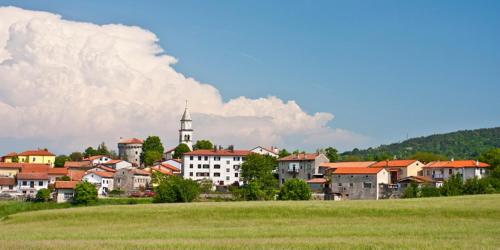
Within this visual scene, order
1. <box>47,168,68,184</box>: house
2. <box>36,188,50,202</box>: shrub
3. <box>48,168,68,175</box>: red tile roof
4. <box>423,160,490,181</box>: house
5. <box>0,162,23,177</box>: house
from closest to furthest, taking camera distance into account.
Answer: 1. <box>36,188,50,202</box>: shrub
2. <box>423,160,490,181</box>: house
3. <box>47,168,68,184</box>: house
4. <box>48,168,68,175</box>: red tile roof
5. <box>0,162,23,177</box>: house

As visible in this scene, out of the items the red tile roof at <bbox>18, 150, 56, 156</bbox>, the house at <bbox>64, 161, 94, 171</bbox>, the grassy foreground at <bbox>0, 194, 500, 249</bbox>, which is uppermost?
the red tile roof at <bbox>18, 150, 56, 156</bbox>

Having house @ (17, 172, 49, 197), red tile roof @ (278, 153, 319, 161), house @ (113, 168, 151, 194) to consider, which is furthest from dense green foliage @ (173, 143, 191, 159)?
house @ (17, 172, 49, 197)

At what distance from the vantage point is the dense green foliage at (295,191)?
111m

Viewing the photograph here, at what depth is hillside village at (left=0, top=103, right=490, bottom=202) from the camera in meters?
124

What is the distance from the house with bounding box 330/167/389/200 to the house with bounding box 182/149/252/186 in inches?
1504

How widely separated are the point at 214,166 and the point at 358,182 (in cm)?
4692

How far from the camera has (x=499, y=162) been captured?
460 ft

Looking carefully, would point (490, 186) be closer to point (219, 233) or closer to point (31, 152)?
point (219, 233)

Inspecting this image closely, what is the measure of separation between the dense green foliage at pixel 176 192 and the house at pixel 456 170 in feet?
165

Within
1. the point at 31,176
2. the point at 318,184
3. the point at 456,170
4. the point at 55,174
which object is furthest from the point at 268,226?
the point at 55,174

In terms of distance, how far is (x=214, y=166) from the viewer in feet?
533

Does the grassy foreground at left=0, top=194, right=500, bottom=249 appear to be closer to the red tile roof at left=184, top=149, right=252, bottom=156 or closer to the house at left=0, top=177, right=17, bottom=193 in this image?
the house at left=0, top=177, right=17, bottom=193

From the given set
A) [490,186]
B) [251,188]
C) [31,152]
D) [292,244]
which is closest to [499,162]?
[490,186]

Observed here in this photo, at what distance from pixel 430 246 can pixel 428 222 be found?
64.7ft
